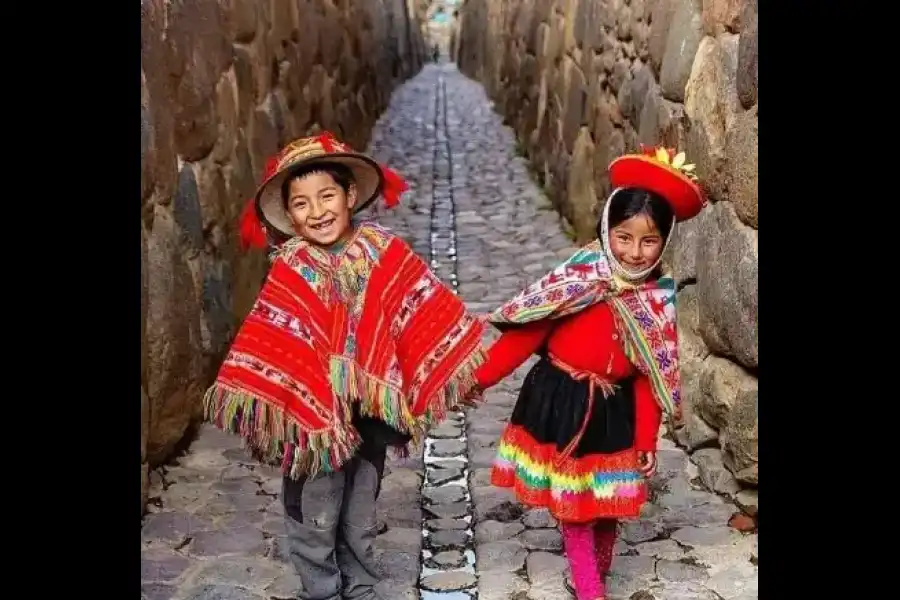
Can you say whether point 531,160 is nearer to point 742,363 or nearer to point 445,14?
point 742,363

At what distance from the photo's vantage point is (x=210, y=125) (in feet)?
12.4

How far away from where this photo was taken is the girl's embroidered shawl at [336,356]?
228cm

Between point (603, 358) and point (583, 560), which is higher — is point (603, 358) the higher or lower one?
the higher one

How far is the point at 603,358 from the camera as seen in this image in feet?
8.22

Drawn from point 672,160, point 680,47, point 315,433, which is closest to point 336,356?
point 315,433

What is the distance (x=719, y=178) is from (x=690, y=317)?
0.51 m

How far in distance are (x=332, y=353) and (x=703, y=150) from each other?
165cm

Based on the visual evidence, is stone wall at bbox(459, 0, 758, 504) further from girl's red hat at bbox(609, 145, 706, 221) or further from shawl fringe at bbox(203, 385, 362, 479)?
shawl fringe at bbox(203, 385, 362, 479)

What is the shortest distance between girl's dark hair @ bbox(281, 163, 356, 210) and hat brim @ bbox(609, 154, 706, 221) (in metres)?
0.62

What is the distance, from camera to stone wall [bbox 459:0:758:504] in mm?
3053

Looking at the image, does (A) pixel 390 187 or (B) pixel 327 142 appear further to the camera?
(A) pixel 390 187

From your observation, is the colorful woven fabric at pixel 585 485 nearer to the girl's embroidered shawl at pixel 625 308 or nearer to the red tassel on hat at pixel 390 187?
the girl's embroidered shawl at pixel 625 308

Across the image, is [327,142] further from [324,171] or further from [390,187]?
[390,187]

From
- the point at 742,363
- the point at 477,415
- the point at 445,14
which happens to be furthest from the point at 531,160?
the point at 445,14
